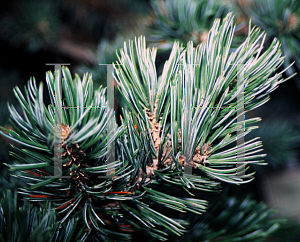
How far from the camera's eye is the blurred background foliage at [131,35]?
0.77 ft

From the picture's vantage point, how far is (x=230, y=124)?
182 mm

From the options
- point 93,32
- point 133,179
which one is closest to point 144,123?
point 133,179

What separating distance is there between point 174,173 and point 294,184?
41cm

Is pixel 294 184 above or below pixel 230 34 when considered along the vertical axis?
below

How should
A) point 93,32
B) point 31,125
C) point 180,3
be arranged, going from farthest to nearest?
point 93,32
point 180,3
point 31,125

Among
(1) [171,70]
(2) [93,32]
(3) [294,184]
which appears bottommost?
(3) [294,184]

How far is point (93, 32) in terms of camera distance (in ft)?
1.46

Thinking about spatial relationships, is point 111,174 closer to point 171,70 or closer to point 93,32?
point 171,70

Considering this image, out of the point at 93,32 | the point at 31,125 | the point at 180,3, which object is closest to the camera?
the point at 31,125

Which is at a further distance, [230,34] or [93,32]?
[93,32]

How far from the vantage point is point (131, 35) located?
331 millimetres

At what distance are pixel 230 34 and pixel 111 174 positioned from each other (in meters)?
A: 0.12

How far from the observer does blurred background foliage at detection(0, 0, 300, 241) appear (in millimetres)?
235

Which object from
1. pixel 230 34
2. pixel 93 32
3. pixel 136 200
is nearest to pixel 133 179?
pixel 136 200
